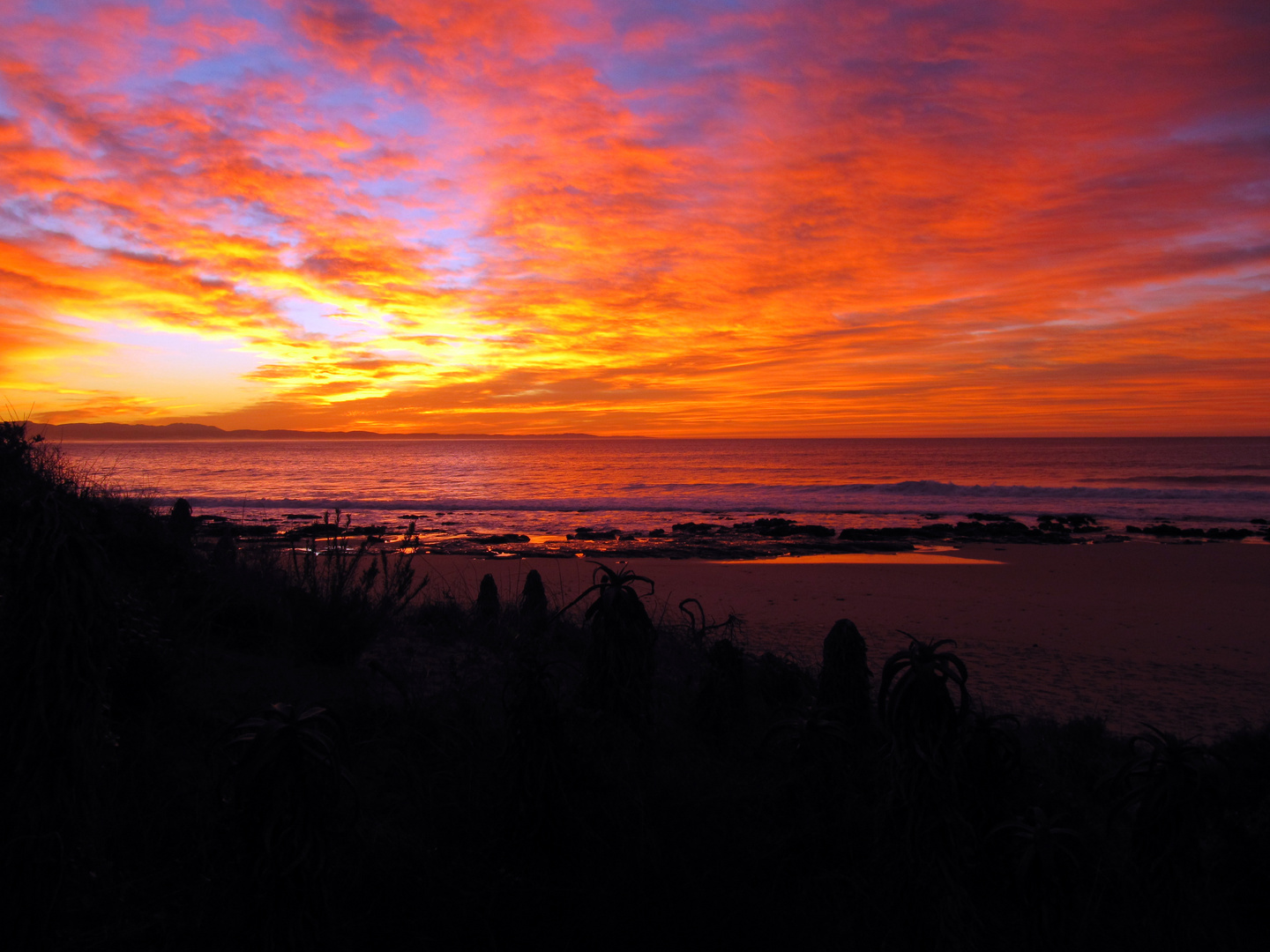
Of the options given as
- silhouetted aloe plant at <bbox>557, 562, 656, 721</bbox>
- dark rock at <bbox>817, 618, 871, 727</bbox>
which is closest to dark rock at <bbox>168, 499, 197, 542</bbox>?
silhouetted aloe plant at <bbox>557, 562, 656, 721</bbox>

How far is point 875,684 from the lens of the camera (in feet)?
26.7

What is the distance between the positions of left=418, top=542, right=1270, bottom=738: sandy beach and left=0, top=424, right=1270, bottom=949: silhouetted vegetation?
310 centimetres

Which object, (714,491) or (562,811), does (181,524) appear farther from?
(714,491)

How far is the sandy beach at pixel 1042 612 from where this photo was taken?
816 centimetres

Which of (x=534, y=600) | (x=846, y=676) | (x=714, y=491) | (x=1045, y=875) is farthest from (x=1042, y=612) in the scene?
(x=714, y=491)

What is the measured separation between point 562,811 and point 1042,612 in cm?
1236

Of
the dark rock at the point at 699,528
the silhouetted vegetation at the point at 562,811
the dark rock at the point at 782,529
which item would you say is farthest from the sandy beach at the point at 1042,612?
the dark rock at the point at 699,528

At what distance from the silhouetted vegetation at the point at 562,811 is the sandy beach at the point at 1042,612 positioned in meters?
3.10

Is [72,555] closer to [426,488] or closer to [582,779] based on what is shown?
[582,779]

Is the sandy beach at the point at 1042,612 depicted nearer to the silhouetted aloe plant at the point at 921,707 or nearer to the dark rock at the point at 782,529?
the silhouetted aloe plant at the point at 921,707

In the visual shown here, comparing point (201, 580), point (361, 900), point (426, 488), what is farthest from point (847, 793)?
point (426, 488)

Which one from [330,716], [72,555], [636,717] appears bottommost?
[636,717]

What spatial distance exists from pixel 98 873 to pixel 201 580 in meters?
4.15

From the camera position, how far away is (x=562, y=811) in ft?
10.8
